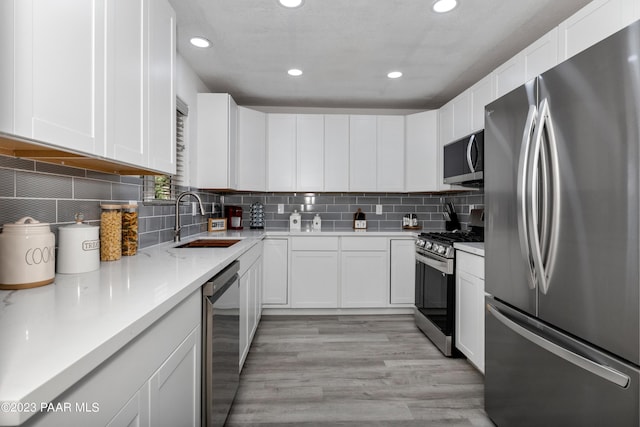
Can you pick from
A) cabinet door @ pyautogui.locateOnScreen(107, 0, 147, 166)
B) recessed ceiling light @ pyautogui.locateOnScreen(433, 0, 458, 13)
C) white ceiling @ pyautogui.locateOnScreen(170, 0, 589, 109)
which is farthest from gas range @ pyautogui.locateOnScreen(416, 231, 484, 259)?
cabinet door @ pyautogui.locateOnScreen(107, 0, 147, 166)

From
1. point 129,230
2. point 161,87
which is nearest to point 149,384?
point 129,230

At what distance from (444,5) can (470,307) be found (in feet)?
6.54

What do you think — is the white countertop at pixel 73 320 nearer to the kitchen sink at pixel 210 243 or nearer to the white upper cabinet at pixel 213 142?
the kitchen sink at pixel 210 243

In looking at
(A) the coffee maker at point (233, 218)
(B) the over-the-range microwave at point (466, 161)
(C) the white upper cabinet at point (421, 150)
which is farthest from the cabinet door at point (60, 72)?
(C) the white upper cabinet at point (421, 150)

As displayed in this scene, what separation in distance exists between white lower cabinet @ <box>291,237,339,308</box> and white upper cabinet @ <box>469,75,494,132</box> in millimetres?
1733

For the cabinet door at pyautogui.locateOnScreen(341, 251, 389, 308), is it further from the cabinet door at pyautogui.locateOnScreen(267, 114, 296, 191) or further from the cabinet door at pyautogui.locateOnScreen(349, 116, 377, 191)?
the cabinet door at pyautogui.locateOnScreen(267, 114, 296, 191)

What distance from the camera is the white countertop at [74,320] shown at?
52cm

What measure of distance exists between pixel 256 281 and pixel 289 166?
143 centimetres

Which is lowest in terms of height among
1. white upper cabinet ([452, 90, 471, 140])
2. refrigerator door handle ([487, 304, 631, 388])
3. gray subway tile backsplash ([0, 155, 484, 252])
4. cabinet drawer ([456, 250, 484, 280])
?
refrigerator door handle ([487, 304, 631, 388])

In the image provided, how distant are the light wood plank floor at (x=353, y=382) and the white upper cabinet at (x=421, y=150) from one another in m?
1.60

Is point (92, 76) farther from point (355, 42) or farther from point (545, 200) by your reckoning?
point (355, 42)

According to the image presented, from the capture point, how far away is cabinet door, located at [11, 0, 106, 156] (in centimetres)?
83

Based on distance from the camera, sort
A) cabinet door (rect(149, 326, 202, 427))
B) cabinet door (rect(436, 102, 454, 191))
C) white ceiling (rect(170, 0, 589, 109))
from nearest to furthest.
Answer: cabinet door (rect(149, 326, 202, 427)), white ceiling (rect(170, 0, 589, 109)), cabinet door (rect(436, 102, 454, 191))

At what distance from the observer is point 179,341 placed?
112 centimetres
